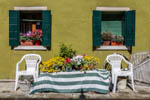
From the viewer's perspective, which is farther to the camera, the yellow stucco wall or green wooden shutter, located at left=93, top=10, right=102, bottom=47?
the yellow stucco wall

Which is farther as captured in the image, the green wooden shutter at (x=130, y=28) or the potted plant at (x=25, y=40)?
the potted plant at (x=25, y=40)

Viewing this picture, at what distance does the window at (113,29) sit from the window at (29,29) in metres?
1.73

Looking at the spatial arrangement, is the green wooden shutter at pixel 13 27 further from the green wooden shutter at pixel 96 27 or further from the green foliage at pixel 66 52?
the green wooden shutter at pixel 96 27

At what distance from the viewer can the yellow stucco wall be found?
21.5 feet

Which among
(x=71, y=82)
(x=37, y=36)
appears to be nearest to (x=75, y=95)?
(x=71, y=82)

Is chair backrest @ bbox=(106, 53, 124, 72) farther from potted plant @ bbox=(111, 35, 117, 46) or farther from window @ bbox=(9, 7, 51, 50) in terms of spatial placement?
window @ bbox=(9, 7, 51, 50)

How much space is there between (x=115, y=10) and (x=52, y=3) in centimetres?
231

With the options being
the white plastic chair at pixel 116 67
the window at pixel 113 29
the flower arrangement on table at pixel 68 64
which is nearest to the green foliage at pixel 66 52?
the flower arrangement on table at pixel 68 64

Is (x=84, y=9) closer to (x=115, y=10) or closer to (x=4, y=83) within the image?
(x=115, y=10)

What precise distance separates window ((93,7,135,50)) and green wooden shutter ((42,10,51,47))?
5.25 ft

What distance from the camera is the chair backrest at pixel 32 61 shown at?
5.95m

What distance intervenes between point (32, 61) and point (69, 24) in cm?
189

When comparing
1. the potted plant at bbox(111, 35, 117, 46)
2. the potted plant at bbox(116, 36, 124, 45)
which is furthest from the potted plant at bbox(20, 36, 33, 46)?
the potted plant at bbox(116, 36, 124, 45)

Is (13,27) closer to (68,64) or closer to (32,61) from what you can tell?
(32,61)
